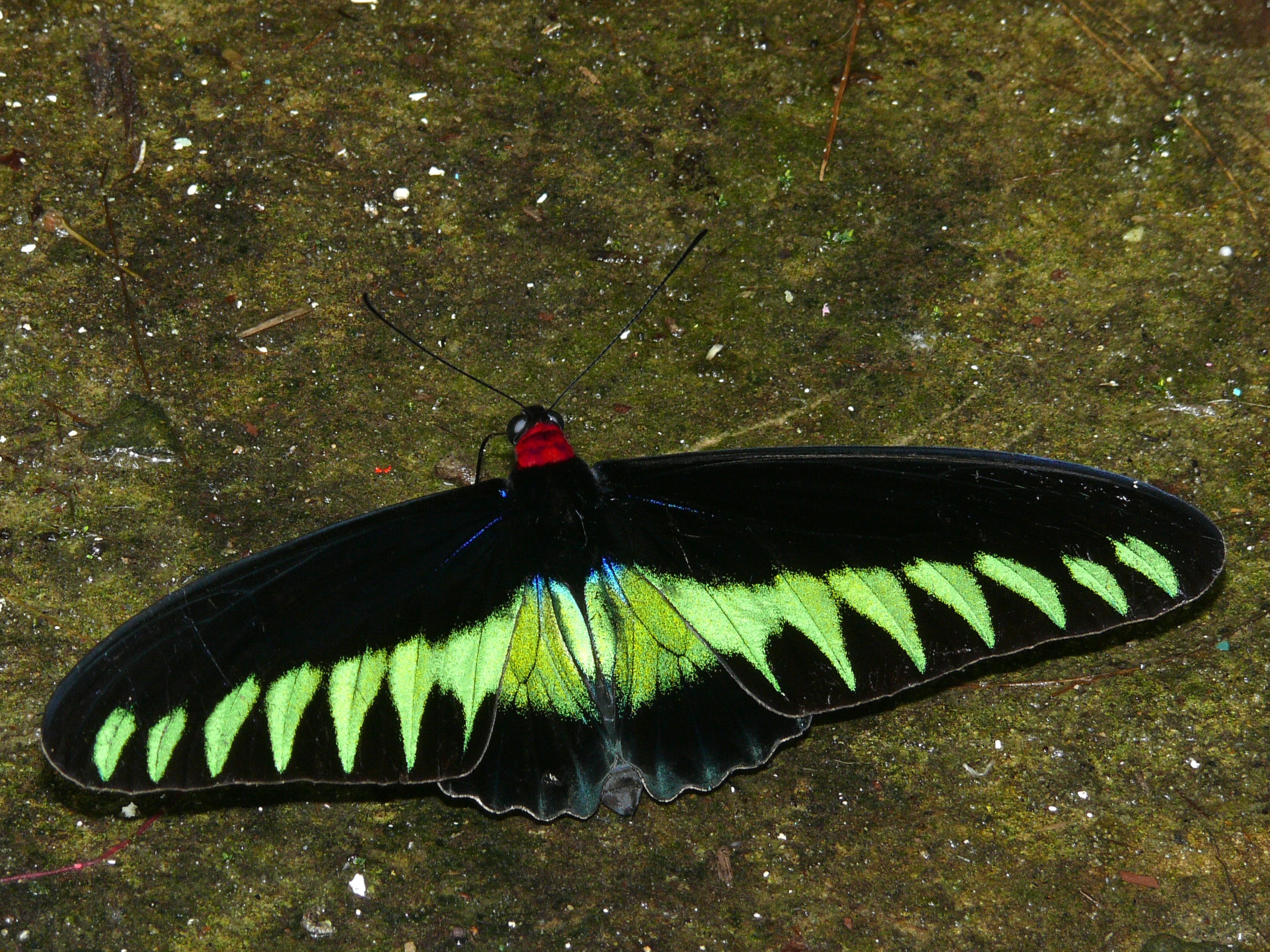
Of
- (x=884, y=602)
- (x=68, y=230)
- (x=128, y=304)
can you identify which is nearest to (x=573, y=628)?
(x=884, y=602)

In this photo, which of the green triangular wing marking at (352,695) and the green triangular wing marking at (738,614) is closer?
the green triangular wing marking at (352,695)

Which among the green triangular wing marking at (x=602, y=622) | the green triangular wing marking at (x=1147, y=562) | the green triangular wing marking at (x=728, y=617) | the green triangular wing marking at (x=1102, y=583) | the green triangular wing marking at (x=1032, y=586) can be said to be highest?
the green triangular wing marking at (x=1147, y=562)

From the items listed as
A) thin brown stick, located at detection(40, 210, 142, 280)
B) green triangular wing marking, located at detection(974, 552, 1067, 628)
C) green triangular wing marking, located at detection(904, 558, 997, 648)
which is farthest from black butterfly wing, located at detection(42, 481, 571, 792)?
thin brown stick, located at detection(40, 210, 142, 280)

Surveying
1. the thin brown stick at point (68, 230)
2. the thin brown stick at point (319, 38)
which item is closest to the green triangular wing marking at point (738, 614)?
the thin brown stick at point (68, 230)

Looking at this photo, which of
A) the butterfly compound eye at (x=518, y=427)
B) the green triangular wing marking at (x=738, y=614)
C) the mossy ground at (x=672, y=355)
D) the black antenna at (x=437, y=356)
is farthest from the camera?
the black antenna at (x=437, y=356)

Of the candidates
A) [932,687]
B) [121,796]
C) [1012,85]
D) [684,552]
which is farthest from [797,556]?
[1012,85]

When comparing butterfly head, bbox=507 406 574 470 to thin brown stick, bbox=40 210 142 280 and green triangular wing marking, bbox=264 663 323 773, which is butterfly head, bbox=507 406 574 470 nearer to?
green triangular wing marking, bbox=264 663 323 773

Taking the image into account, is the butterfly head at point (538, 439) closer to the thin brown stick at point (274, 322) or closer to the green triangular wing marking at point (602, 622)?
the green triangular wing marking at point (602, 622)
